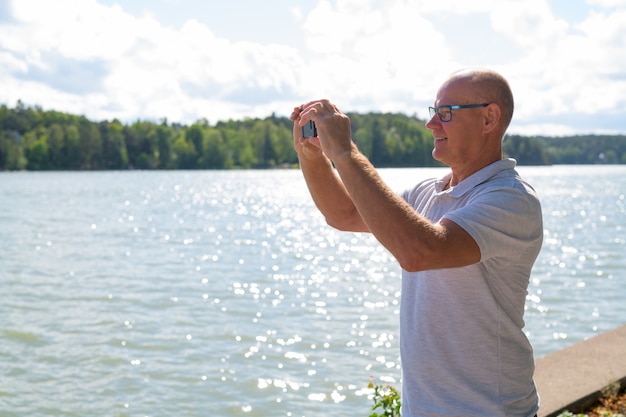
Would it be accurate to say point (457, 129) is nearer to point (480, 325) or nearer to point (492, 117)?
point (492, 117)

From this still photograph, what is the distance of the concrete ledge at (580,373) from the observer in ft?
18.7

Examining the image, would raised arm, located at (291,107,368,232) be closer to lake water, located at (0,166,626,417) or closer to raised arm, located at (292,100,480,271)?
raised arm, located at (292,100,480,271)

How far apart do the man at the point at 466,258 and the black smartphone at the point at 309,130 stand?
2cm

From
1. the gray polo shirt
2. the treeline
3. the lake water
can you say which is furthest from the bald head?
the treeline

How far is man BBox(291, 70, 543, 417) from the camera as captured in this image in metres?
2.42

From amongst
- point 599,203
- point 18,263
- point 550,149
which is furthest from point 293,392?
point 550,149

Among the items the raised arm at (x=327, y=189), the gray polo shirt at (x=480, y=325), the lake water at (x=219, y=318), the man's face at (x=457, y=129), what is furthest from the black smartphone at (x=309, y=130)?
the lake water at (x=219, y=318)

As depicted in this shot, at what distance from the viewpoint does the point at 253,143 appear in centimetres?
15712

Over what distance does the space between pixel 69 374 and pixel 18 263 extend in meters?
13.8

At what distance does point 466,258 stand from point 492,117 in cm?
54

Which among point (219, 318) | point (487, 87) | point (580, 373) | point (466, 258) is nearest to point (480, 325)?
point (466, 258)

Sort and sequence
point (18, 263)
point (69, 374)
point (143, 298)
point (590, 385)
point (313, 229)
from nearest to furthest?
point (590, 385) < point (69, 374) < point (143, 298) < point (18, 263) < point (313, 229)

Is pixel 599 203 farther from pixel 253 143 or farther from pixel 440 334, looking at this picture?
pixel 253 143

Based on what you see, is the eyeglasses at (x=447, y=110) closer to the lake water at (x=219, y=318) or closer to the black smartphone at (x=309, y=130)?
the black smartphone at (x=309, y=130)
